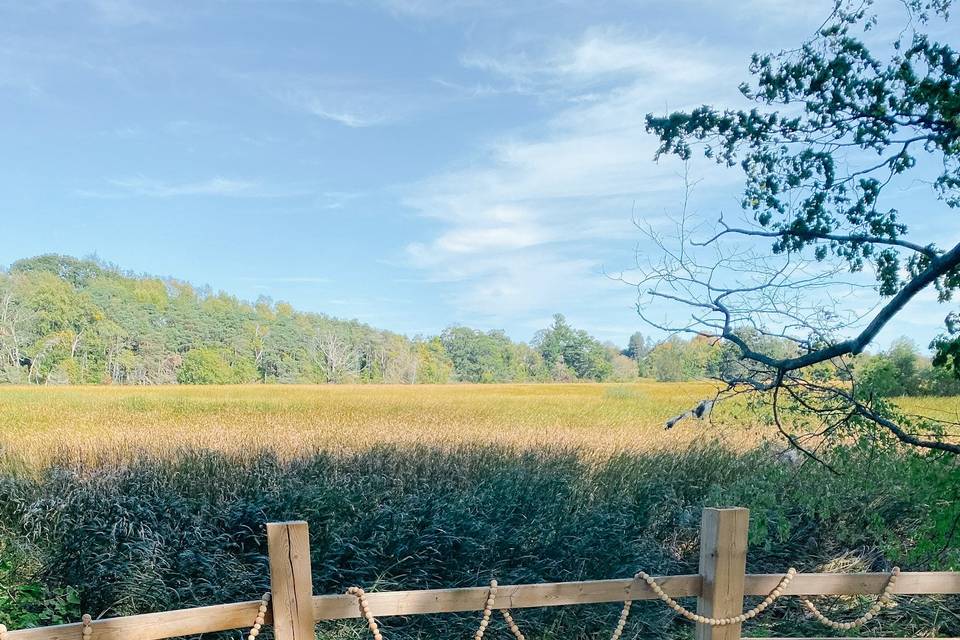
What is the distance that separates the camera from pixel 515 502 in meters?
5.11

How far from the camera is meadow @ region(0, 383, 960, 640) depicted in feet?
13.9

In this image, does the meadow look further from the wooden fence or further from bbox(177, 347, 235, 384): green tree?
the wooden fence

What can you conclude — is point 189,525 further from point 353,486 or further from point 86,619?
point 86,619

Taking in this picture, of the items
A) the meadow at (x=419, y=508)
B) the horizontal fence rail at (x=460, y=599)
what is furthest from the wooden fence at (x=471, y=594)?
the meadow at (x=419, y=508)

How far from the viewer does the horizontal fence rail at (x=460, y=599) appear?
1637 mm

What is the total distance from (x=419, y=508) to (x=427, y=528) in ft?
0.81

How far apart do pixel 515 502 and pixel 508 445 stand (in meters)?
1.43

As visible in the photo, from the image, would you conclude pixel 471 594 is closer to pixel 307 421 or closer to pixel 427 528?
pixel 427 528

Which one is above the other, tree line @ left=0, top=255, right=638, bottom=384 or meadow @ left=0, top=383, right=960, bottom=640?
tree line @ left=0, top=255, right=638, bottom=384

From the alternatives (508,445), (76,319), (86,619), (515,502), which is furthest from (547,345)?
(86,619)

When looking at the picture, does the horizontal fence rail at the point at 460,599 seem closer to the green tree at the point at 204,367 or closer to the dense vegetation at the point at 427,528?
the dense vegetation at the point at 427,528

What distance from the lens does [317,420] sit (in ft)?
26.2

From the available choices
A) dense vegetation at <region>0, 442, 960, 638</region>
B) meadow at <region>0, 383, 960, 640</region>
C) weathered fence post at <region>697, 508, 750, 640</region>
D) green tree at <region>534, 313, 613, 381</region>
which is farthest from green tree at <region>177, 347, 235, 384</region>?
weathered fence post at <region>697, 508, 750, 640</region>

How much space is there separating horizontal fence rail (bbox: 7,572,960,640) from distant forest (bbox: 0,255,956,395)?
8.27ft
